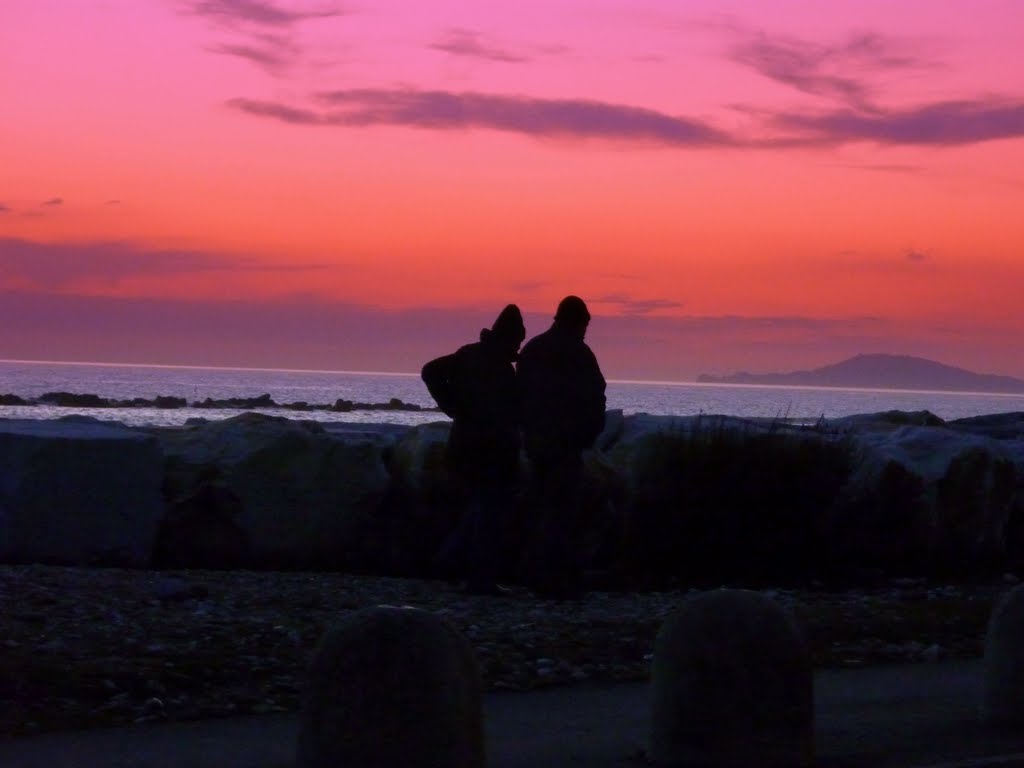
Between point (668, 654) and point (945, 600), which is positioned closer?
point (668, 654)

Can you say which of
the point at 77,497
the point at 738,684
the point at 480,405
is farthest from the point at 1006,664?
the point at 77,497

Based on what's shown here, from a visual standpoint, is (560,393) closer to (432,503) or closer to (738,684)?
(432,503)

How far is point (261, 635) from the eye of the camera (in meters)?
8.73

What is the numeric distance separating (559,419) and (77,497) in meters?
3.78

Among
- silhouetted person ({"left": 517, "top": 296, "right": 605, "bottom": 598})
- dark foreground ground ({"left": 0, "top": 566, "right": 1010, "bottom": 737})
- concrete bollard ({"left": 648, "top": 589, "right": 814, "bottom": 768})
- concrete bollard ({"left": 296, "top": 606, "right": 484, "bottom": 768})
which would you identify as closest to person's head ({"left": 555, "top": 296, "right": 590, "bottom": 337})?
silhouetted person ({"left": 517, "top": 296, "right": 605, "bottom": 598})

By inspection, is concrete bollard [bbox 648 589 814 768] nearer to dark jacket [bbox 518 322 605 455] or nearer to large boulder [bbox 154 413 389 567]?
dark jacket [bbox 518 322 605 455]

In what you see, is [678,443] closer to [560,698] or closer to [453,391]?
[453,391]

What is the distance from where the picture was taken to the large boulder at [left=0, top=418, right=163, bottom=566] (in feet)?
37.6

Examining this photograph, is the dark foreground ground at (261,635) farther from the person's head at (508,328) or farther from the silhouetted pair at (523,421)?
the person's head at (508,328)

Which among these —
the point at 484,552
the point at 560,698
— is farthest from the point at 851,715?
the point at 484,552

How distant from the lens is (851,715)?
7.95 metres

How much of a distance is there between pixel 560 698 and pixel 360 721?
9.86 feet

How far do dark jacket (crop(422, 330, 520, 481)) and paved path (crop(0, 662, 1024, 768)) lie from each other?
9.09ft

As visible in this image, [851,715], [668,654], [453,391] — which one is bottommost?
[851,715]
